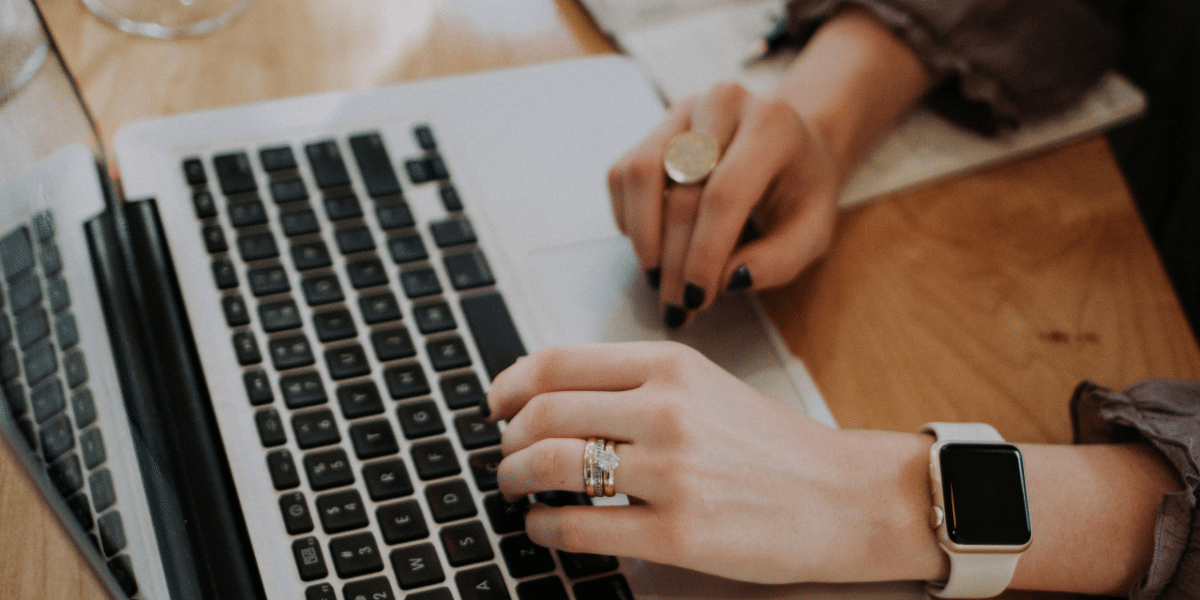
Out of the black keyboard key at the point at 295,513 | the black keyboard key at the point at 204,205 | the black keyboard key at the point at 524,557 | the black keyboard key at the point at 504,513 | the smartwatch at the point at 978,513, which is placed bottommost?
the smartwatch at the point at 978,513

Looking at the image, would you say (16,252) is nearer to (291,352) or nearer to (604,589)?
(291,352)

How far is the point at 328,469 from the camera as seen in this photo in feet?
1.40

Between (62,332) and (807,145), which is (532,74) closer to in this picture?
(807,145)

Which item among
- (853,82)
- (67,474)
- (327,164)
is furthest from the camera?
(853,82)

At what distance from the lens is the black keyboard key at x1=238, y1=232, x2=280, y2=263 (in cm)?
50

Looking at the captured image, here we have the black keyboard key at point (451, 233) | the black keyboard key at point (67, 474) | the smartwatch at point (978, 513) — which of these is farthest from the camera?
the black keyboard key at point (451, 233)

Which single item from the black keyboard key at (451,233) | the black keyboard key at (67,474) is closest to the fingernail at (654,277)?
the black keyboard key at (451,233)

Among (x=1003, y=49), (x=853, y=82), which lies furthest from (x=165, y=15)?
(x=1003, y=49)

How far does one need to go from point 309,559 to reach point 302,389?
0.30ft

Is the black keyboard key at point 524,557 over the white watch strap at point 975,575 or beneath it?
over

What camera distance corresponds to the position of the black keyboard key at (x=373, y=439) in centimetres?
43

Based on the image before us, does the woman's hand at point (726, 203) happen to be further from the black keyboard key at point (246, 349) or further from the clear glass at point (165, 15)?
the clear glass at point (165, 15)

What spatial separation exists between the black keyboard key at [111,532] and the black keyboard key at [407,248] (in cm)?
20

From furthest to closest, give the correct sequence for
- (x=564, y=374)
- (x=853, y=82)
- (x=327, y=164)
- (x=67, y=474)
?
(x=853, y=82), (x=327, y=164), (x=564, y=374), (x=67, y=474)
